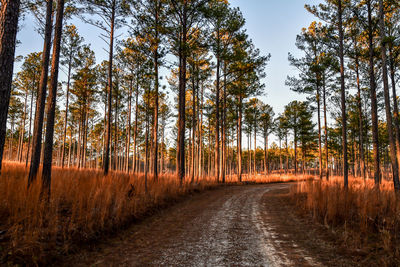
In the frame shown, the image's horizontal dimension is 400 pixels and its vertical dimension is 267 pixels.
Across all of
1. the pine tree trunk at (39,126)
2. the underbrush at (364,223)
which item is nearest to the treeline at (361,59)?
the underbrush at (364,223)

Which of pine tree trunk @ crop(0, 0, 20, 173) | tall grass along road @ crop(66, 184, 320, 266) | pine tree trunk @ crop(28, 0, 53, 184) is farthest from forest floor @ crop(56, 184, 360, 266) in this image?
pine tree trunk @ crop(28, 0, 53, 184)

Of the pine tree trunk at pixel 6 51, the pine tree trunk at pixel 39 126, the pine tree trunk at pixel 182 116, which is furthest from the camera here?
the pine tree trunk at pixel 182 116

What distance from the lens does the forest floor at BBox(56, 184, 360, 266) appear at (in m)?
2.96

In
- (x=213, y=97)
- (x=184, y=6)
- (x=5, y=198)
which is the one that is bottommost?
(x=5, y=198)

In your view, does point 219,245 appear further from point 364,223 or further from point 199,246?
point 364,223

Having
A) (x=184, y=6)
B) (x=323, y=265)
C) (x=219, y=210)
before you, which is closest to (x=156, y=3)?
(x=184, y=6)

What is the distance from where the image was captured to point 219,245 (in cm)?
360

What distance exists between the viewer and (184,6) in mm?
11945

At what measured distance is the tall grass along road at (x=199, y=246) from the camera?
9.70 ft

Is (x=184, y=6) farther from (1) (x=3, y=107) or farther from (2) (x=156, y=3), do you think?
(1) (x=3, y=107)

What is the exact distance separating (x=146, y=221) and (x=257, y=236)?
296cm

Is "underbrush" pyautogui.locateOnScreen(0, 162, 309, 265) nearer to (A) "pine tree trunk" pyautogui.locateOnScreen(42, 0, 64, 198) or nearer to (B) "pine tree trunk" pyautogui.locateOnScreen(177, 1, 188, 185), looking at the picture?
(A) "pine tree trunk" pyautogui.locateOnScreen(42, 0, 64, 198)

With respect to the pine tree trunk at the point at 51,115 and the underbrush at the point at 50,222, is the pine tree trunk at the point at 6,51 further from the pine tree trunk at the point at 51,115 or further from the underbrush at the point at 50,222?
the pine tree trunk at the point at 51,115

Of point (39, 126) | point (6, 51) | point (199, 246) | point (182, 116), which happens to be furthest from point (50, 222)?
point (182, 116)
